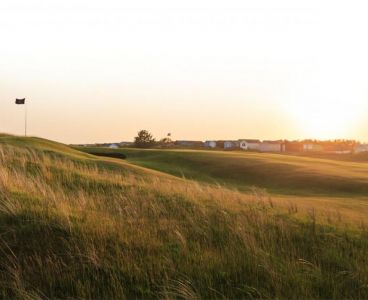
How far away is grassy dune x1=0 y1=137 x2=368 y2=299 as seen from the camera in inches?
252

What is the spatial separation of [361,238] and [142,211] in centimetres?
472

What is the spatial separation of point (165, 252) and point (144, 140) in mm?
114442

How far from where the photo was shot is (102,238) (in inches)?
303

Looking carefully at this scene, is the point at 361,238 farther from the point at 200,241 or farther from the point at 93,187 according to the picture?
the point at 93,187

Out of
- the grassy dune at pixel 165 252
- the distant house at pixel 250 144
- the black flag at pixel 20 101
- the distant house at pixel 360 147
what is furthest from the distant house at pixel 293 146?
the grassy dune at pixel 165 252

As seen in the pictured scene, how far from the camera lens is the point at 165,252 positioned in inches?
293

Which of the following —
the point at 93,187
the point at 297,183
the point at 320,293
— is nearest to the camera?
the point at 320,293

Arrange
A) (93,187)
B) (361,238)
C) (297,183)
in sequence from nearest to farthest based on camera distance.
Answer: (361,238) < (93,187) < (297,183)

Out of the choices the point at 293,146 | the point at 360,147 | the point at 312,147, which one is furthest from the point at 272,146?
the point at 360,147

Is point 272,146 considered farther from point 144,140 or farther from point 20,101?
point 20,101

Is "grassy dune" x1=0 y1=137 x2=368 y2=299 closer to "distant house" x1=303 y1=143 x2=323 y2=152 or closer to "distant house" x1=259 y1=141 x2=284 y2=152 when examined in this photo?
"distant house" x1=259 y1=141 x2=284 y2=152

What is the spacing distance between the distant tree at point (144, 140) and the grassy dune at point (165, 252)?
110m

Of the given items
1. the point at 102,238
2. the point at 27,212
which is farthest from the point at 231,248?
the point at 27,212

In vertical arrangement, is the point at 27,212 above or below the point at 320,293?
above
